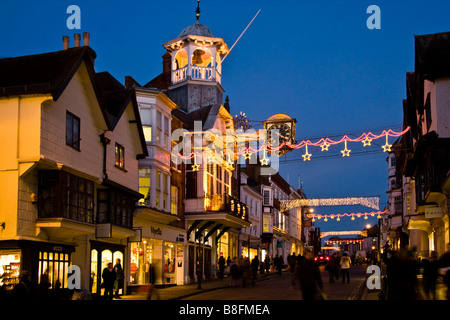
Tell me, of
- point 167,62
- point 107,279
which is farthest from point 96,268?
point 167,62

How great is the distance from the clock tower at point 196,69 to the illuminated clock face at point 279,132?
1163 centimetres

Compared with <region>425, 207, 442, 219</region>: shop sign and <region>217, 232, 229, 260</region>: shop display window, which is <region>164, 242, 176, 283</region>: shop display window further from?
Result: <region>425, 207, 442, 219</region>: shop sign

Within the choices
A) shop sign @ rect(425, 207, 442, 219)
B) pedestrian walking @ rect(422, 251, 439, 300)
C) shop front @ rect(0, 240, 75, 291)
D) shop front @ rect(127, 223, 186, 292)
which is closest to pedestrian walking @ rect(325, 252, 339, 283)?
shop sign @ rect(425, 207, 442, 219)

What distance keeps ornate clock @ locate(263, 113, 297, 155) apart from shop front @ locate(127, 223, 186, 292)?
308 inches

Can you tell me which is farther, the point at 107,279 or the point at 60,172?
the point at 107,279

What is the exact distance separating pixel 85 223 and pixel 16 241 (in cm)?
347

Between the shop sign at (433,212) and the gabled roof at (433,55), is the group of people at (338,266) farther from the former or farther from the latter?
the gabled roof at (433,55)

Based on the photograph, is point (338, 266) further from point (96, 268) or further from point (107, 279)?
point (107, 279)

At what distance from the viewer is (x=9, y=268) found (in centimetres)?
2083

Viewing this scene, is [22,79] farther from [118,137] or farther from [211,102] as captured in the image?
[211,102]

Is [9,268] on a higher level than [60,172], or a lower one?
lower

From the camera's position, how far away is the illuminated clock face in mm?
34016

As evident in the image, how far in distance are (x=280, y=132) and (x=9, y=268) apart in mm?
17792
